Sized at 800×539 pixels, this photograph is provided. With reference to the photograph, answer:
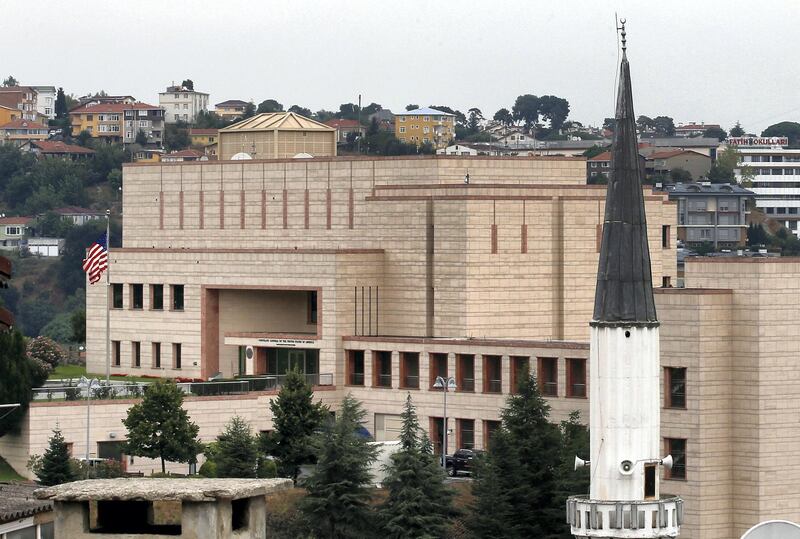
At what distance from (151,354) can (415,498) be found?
3769cm

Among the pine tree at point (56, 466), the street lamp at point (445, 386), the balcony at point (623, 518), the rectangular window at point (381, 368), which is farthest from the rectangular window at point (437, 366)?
the balcony at point (623, 518)

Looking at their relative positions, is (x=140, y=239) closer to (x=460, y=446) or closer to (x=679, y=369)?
(x=460, y=446)

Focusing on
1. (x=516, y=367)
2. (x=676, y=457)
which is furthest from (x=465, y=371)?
(x=676, y=457)

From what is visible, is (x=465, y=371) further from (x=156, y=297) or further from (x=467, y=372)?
(x=156, y=297)

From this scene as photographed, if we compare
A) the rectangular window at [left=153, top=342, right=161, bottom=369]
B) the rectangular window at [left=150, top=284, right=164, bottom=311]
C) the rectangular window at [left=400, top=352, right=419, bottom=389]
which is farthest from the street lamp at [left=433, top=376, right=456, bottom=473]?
the rectangular window at [left=150, top=284, right=164, bottom=311]

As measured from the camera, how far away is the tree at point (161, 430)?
10425cm

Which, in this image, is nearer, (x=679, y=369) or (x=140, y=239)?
(x=679, y=369)

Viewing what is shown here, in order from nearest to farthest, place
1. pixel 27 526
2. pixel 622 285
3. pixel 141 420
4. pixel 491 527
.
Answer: pixel 27 526, pixel 622 285, pixel 491 527, pixel 141 420

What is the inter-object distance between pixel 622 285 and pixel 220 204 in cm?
5335

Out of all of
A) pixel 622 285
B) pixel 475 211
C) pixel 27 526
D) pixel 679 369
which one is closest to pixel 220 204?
pixel 475 211

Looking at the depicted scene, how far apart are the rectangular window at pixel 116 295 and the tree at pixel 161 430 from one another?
23171mm

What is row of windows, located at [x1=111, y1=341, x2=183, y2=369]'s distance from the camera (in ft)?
407

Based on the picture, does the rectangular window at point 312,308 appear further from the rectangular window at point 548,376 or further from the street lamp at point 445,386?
the rectangular window at point 548,376

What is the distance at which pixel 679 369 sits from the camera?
91.6 metres
